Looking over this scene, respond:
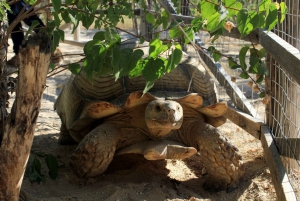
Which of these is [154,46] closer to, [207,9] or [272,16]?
[207,9]

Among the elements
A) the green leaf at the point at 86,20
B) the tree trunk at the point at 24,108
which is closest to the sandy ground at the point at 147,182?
the tree trunk at the point at 24,108

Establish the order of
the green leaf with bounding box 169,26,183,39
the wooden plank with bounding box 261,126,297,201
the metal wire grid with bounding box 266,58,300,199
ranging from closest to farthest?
1. the green leaf with bounding box 169,26,183,39
2. the wooden plank with bounding box 261,126,297,201
3. the metal wire grid with bounding box 266,58,300,199

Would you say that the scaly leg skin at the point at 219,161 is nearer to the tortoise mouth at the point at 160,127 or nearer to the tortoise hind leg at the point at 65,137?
the tortoise mouth at the point at 160,127

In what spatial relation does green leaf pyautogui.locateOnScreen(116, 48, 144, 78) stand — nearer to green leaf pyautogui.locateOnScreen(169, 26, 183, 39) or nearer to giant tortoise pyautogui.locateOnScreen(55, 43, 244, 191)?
green leaf pyautogui.locateOnScreen(169, 26, 183, 39)

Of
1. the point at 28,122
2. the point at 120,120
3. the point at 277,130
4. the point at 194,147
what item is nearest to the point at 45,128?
the point at 120,120

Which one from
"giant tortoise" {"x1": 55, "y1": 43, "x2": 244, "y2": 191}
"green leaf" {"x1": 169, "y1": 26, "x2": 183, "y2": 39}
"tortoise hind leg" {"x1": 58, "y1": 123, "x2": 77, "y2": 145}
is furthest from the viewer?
"tortoise hind leg" {"x1": 58, "y1": 123, "x2": 77, "y2": 145}

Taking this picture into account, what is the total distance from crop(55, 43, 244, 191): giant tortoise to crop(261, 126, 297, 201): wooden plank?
231 mm

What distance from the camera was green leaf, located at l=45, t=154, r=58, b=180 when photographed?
3150mm

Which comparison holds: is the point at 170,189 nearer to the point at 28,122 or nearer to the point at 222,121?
the point at 222,121

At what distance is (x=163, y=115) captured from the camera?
3.12 metres

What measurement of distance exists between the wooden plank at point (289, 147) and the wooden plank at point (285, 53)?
0.53 metres

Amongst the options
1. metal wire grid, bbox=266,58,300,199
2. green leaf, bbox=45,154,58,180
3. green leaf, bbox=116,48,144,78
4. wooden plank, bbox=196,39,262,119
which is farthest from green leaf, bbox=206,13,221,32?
wooden plank, bbox=196,39,262,119

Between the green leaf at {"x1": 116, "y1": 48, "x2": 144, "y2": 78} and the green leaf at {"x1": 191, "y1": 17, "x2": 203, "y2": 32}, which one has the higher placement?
the green leaf at {"x1": 191, "y1": 17, "x2": 203, "y2": 32}

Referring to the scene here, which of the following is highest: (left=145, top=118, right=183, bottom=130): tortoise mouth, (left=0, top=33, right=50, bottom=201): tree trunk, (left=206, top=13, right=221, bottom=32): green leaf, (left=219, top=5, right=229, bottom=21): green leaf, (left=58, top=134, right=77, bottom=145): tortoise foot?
(left=219, top=5, right=229, bottom=21): green leaf
